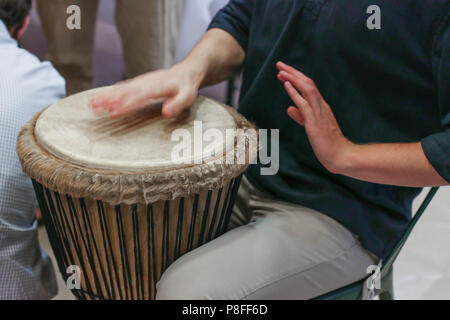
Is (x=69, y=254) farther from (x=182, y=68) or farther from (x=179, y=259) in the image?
(x=182, y=68)

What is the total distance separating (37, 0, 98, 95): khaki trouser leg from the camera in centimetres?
179

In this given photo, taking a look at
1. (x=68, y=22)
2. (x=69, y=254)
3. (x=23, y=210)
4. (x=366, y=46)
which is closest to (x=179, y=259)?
(x=69, y=254)

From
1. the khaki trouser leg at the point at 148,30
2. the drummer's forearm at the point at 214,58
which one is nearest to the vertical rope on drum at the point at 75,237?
the drummer's forearm at the point at 214,58

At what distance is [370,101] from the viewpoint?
0.79 meters

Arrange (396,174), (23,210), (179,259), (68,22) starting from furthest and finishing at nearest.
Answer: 1. (68,22)
2. (23,210)
3. (179,259)
4. (396,174)

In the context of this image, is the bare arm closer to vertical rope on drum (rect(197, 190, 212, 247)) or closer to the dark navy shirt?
the dark navy shirt

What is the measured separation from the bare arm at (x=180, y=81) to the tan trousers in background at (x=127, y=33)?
0.86 m

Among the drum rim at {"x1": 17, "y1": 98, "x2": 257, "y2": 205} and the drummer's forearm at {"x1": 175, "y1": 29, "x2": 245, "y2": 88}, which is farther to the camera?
the drummer's forearm at {"x1": 175, "y1": 29, "x2": 245, "y2": 88}

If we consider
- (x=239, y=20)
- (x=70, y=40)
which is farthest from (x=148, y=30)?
(x=239, y=20)

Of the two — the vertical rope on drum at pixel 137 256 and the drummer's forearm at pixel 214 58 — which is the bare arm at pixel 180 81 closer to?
the drummer's forearm at pixel 214 58

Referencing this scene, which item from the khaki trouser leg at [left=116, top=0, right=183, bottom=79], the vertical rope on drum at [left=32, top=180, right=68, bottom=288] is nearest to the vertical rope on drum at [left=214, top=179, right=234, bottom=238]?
the vertical rope on drum at [left=32, top=180, right=68, bottom=288]

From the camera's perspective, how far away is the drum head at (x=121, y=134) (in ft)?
2.29

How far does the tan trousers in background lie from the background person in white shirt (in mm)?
815
